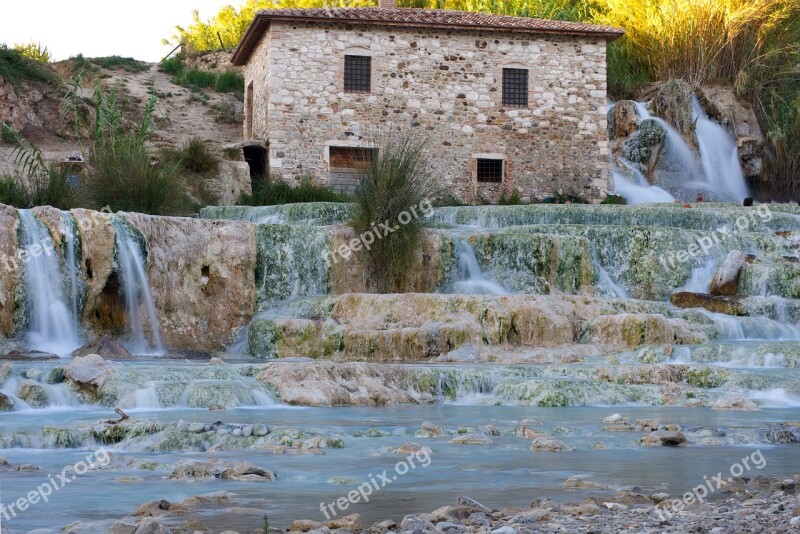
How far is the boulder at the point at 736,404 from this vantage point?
25.1 ft

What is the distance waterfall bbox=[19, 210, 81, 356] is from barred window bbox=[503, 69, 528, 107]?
11006 mm

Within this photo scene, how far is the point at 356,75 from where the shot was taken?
19.2 m

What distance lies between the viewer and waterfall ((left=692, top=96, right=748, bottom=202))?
20.9 metres

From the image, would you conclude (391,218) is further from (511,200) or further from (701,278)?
(511,200)

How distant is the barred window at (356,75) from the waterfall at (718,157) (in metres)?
6.83

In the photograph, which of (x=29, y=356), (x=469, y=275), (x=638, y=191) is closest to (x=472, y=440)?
(x=29, y=356)

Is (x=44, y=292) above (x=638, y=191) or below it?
below

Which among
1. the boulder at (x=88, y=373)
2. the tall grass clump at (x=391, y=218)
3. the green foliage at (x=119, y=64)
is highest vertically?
the green foliage at (x=119, y=64)

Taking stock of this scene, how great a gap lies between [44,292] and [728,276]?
304 inches

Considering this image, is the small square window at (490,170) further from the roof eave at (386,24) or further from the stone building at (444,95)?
the roof eave at (386,24)

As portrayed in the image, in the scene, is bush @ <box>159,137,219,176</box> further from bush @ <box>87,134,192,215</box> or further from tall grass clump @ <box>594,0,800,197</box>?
tall grass clump @ <box>594,0,800,197</box>

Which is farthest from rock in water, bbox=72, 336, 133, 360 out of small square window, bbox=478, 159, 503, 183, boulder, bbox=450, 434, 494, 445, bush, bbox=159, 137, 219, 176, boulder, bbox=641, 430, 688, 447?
small square window, bbox=478, 159, 503, 183

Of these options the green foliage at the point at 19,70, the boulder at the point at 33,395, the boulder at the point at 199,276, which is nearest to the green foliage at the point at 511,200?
the boulder at the point at 199,276

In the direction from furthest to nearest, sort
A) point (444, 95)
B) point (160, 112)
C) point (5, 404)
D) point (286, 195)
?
point (160, 112) < point (444, 95) < point (286, 195) < point (5, 404)
